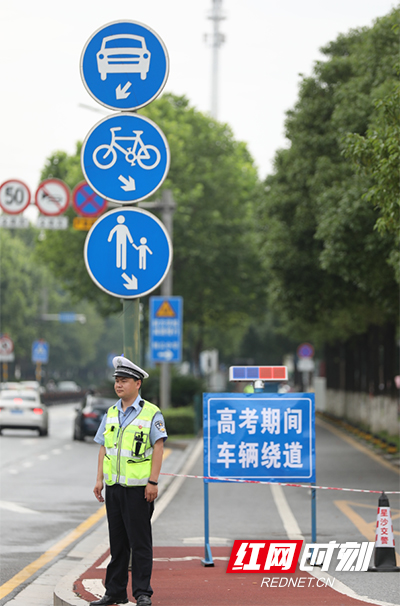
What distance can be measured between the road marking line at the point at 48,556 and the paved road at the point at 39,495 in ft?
0.25

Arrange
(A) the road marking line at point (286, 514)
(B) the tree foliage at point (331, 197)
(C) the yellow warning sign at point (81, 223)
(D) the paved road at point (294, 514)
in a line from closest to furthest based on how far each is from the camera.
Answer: (D) the paved road at point (294, 514) → (A) the road marking line at point (286, 514) → (B) the tree foliage at point (331, 197) → (C) the yellow warning sign at point (81, 223)

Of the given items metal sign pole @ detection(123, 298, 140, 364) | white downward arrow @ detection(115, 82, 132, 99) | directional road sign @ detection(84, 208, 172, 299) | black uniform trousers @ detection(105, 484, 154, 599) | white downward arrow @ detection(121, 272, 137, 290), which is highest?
white downward arrow @ detection(115, 82, 132, 99)

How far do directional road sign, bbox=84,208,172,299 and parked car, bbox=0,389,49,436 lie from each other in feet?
82.4

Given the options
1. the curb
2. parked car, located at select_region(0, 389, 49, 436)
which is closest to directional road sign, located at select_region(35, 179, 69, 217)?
the curb

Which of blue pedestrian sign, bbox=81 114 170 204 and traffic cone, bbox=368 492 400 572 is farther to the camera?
traffic cone, bbox=368 492 400 572

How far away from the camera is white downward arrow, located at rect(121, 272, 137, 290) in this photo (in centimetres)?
789

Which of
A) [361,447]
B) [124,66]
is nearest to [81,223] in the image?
[361,447]

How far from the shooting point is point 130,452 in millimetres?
6891

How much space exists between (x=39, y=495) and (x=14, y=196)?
923 cm

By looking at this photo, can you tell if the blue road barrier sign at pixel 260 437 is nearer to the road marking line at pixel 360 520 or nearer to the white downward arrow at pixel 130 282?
the road marking line at pixel 360 520

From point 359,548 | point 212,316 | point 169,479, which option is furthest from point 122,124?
point 212,316

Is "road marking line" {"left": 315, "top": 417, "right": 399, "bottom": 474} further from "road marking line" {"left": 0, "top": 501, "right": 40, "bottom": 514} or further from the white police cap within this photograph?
the white police cap

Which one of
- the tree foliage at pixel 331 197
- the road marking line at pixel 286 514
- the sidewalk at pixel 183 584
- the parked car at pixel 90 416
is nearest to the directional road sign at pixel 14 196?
the tree foliage at pixel 331 197

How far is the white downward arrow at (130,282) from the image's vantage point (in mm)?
7887
